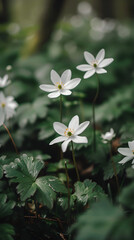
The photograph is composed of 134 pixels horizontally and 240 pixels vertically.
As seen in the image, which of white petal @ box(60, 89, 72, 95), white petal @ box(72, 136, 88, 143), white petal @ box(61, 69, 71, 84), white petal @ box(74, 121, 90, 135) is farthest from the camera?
white petal @ box(61, 69, 71, 84)

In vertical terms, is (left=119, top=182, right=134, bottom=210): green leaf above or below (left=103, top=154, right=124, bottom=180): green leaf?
above

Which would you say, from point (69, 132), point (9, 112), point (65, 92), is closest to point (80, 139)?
point (69, 132)

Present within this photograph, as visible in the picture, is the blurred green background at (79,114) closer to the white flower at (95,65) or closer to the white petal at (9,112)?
the white petal at (9,112)

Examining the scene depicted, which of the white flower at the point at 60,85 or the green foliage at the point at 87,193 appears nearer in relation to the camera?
the green foliage at the point at 87,193

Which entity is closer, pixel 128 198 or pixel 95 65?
pixel 128 198

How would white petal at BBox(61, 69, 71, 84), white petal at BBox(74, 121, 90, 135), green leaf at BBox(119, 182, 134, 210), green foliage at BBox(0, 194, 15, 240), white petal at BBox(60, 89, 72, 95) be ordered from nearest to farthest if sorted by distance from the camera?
green leaf at BBox(119, 182, 134, 210) < green foliage at BBox(0, 194, 15, 240) < white petal at BBox(74, 121, 90, 135) < white petal at BBox(60, 89, 72, 95) < white petal at BBox(61, 69, 71, 84)

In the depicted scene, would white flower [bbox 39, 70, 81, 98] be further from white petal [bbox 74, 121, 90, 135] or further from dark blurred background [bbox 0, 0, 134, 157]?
dark blurred background [bbox 0, 0, 134, 157]

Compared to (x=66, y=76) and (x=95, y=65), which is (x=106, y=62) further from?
(x=66, y=76)

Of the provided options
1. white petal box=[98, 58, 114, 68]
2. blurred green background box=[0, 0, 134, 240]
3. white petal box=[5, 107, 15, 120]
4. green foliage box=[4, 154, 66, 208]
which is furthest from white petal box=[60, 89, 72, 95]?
white petal box=[5, 107, 15, 120]

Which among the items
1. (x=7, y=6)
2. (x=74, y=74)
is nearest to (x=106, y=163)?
(x=74, y=74)

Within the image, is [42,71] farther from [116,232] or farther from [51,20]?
[116,232]

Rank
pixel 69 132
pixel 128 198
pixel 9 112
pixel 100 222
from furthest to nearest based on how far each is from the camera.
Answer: pixel 9 112, pixel 69 132, pixel 128 198, pixel 100 222

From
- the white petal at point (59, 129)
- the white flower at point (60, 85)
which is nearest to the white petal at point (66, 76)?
the white flower at point (60, 85)
